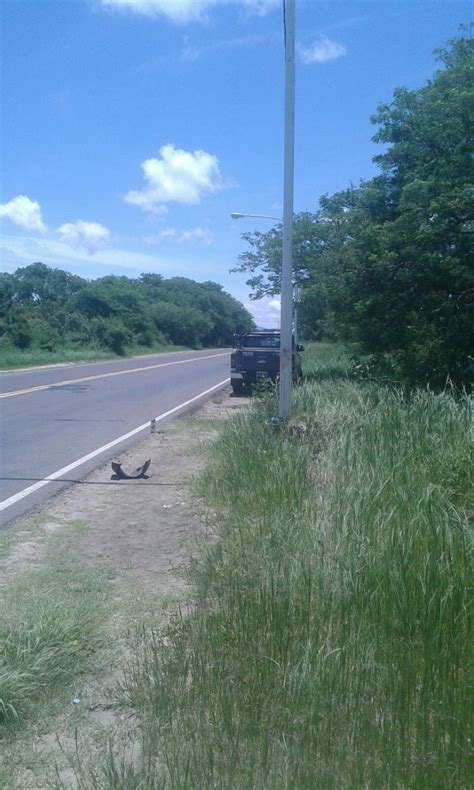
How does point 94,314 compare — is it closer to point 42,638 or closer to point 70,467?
point 70,467

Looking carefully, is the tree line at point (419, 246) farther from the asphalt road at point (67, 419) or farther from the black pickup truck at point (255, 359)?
the asphalt road at point (67, 419)

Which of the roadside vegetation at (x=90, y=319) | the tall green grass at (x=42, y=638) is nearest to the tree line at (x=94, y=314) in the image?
the roadside vegetation at (x=90, y=319)

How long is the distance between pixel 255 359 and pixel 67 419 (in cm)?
740

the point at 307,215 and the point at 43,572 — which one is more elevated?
the point at 307,215

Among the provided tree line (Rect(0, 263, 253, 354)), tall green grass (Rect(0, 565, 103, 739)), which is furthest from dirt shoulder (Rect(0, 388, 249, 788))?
tree line (Rect(0, 263, 253, 354))

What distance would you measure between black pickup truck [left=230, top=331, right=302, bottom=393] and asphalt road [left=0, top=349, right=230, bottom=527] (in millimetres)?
1274

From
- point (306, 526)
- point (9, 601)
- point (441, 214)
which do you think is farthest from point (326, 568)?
point (441, 214)

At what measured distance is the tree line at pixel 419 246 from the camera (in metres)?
13.2

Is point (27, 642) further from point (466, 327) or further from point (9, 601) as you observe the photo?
point (466, 327)

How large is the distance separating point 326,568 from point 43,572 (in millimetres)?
2414

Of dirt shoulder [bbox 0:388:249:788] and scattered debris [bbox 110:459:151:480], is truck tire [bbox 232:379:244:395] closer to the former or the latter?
dirt shoulder [bbox 0:388:249:788]

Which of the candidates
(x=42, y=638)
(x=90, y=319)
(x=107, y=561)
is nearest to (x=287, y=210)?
(x=107, y=561)

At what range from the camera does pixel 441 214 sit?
12961 millimetres

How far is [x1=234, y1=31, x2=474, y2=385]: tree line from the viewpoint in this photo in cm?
1322
